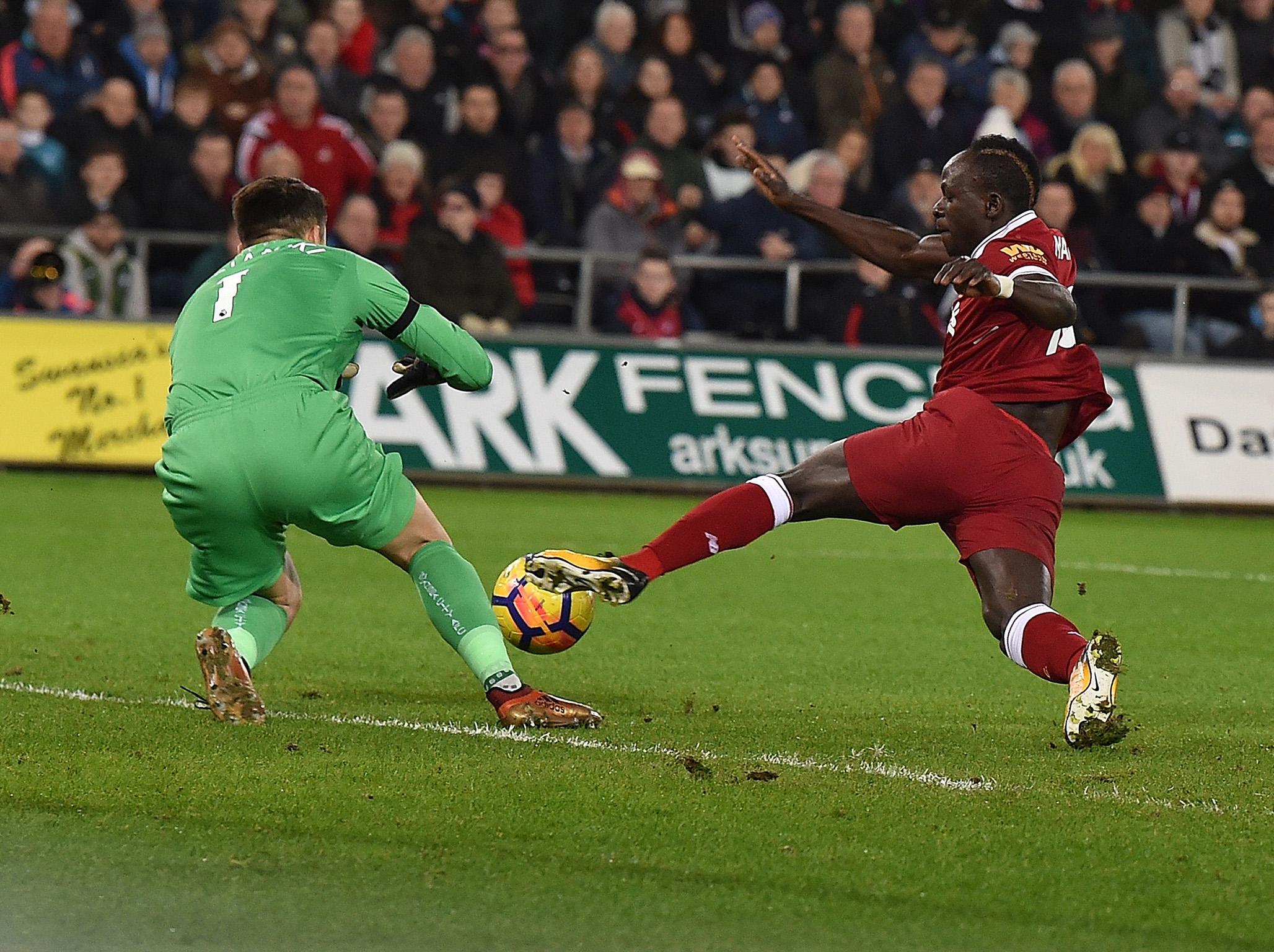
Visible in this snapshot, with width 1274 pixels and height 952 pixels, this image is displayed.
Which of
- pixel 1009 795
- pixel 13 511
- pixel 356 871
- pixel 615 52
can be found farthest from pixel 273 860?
pixel 615 52

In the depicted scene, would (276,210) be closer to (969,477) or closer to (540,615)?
(540,615)

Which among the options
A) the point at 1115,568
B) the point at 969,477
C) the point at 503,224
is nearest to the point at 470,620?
the point at 969,477

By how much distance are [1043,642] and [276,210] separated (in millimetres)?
2785

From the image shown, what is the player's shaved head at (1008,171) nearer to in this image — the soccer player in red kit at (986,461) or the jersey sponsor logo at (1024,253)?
the soccer player in red kit at (986,461)

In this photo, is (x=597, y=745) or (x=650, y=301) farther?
(x=650, y=301)

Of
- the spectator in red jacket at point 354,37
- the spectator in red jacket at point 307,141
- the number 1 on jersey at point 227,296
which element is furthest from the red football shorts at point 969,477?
the spectator in red jacket at point 354,37

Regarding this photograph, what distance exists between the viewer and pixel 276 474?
18.7ft

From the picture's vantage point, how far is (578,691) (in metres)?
6.95

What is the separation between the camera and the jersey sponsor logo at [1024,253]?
20.0 ft

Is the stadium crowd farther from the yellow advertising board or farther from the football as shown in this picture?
the football

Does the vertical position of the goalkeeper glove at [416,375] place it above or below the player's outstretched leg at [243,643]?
above

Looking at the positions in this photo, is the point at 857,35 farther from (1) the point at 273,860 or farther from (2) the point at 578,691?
(1) the point at 273,860

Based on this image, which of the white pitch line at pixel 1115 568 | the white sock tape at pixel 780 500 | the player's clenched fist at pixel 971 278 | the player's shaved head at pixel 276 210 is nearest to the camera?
the player's clenched fist at pixel 971 278

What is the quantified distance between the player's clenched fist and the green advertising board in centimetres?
913
